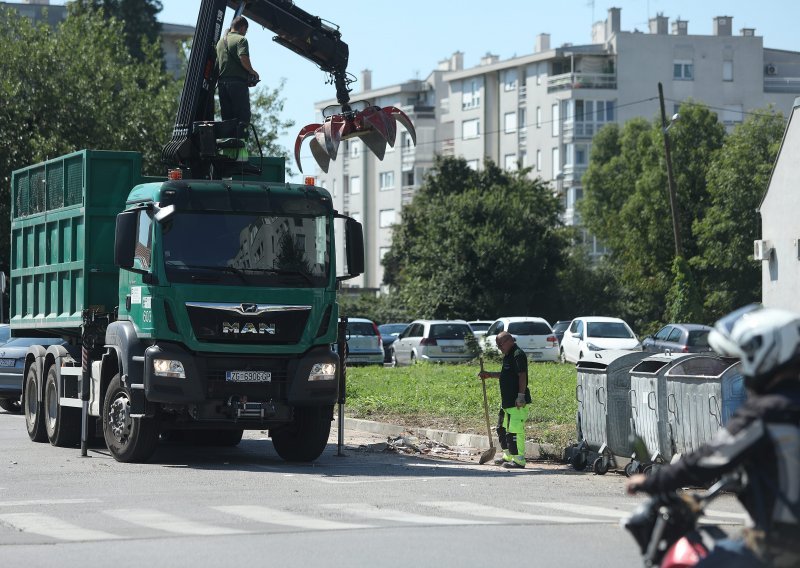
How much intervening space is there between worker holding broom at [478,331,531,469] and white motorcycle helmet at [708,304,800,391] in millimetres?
11235

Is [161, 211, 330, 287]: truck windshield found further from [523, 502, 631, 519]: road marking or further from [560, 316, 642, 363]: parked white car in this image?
[560, 316, 642, 363]: parked white car

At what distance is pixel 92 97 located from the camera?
4322 centimetres

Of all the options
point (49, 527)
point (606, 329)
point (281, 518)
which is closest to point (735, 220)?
point (606, 329)

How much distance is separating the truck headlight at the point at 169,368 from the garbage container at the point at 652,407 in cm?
481

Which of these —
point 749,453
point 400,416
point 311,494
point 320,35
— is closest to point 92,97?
point 400,416

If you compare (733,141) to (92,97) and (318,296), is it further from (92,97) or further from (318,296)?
(318,296)

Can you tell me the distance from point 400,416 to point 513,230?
4350cm

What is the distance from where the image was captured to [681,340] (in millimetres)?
36312

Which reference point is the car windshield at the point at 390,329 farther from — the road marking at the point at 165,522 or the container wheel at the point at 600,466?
the road marking at the point at 165,522

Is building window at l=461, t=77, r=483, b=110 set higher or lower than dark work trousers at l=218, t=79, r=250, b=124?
higher

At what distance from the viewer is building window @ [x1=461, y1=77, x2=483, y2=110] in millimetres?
105688

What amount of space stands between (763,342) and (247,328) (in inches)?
422

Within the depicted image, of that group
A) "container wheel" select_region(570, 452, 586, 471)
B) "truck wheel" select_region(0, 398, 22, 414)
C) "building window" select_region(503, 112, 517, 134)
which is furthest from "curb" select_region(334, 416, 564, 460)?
"building window" select_region(503, 112, 517, 134)

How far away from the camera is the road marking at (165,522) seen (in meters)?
10.2
